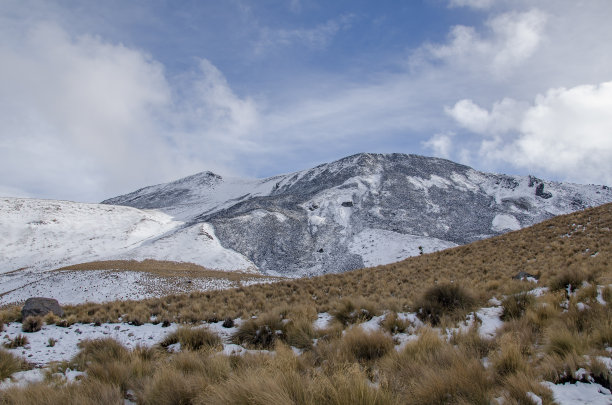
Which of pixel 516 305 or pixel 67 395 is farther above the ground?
pixel 67 395

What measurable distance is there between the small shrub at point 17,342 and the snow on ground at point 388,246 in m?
50.2

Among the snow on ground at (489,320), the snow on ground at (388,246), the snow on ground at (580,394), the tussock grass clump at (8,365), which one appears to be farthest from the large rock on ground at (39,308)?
the snow on ground at (388,246)

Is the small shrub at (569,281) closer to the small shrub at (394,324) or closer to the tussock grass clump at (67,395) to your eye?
the small shrub at (394,324)

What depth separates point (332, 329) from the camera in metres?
7.54

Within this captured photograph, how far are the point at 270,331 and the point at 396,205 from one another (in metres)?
76.7

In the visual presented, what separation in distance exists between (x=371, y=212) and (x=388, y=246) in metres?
17.3

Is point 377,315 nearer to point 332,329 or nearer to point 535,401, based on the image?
Answer: point 332,329

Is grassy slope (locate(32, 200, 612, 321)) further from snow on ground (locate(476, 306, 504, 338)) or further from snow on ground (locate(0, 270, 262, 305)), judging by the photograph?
snow on ground (locate(0, 270, 262, 305))

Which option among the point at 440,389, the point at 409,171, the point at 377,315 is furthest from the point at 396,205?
the point at 440,389

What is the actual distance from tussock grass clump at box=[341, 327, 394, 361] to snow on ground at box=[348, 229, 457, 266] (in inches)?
1991

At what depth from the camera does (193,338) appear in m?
7.65

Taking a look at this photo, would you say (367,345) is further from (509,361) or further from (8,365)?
(8,365)

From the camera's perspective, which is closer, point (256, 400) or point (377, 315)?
point (256, 400)

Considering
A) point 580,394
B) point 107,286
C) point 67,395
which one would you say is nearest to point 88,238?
point 107,286
